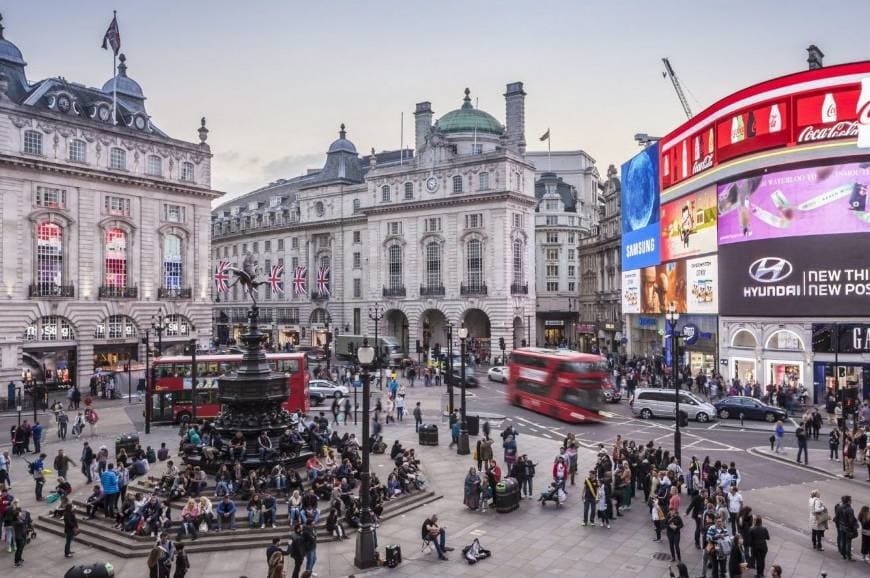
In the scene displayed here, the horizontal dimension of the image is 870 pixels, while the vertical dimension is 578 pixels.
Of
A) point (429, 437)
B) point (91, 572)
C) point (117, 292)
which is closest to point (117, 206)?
point (117, 292)

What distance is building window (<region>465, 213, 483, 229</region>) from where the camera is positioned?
66.2 metres

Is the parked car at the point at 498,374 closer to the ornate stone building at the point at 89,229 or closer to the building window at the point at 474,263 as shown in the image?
the building window at the point at 474,263

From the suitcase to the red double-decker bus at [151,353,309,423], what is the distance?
20.1m

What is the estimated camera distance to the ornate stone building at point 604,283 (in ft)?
237

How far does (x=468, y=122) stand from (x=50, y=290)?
148ft

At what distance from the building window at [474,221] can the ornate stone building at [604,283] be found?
53.0ft

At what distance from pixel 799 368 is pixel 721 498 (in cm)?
3021

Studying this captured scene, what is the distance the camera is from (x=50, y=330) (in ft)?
160

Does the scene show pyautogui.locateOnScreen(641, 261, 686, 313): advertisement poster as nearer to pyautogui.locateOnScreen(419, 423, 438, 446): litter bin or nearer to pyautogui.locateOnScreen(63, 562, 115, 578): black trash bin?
pyautogui.locateOnScreen(419, 423, 438, 446): litter bin

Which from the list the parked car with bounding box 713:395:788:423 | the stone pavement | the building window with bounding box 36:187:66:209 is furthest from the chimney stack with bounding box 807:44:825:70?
the building window with bounding box 36:187:66:209

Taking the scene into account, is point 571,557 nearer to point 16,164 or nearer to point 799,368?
point 799,368

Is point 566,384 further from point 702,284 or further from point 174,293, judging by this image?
point 174,293

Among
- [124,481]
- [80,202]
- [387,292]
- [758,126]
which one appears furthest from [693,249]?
[80,202]

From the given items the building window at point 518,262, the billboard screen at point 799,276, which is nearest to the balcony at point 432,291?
the building window at point 518,262
